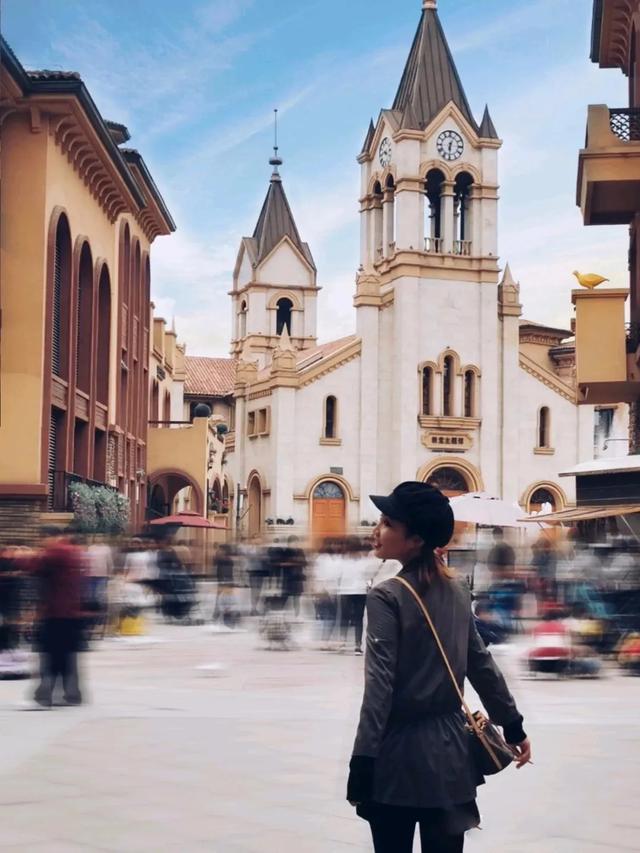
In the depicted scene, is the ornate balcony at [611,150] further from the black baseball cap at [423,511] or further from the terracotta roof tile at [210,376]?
the terracotta roof tile at [210,376]

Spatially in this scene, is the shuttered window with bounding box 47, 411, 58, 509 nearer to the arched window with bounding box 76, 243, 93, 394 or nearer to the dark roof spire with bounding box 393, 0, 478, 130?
the arched window with bounding box 76, 243, 93, 394

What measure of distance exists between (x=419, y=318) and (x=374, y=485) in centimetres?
832

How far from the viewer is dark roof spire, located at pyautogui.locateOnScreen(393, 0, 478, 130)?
7212cm

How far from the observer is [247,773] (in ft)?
29.9

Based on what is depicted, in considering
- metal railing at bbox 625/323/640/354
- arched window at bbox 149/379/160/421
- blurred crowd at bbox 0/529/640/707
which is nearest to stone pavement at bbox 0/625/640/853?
blurred crowd at bbox 0/529/640/707

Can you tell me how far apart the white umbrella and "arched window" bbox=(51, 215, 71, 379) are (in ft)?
28.7

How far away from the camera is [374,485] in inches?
2714

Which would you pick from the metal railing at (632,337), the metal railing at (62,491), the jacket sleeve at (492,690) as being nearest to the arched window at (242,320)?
the metal railing at (62,491)

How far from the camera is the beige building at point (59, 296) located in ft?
89.6

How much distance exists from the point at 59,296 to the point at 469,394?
42.1 m

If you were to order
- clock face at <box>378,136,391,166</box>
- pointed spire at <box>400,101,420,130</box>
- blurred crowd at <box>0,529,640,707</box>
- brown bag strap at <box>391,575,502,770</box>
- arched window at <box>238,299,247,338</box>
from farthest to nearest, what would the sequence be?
1. arched window at <box>238,299,247,338</box>
2. clock face at <box>378,136,391,166</box>
3. pointed spire at <box>400,101,420,130</box>
4. blurred crowd at <box>0,529,640,707</box>
5. brown bag strap at <box>391,575,502,770</box>

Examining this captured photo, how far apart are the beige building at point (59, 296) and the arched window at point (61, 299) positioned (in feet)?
0.09

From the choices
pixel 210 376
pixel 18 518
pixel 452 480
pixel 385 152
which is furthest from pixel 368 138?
pixel 18 518

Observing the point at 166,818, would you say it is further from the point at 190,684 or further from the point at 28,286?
the point at 28,286
